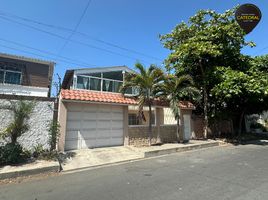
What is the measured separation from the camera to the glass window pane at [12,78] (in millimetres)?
16775

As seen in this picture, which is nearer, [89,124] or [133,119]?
[89,124]

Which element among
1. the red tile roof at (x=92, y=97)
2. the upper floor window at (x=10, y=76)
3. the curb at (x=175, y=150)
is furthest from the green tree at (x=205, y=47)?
the upper floor window at (x=10, y=76)

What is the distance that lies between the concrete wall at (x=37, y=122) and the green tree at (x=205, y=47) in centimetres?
1019

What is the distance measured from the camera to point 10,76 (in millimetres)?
16922

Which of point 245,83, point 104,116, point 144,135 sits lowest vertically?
point 144,135

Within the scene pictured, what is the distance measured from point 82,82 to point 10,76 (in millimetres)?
6271

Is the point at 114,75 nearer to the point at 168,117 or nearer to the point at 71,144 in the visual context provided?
the point at 168,117

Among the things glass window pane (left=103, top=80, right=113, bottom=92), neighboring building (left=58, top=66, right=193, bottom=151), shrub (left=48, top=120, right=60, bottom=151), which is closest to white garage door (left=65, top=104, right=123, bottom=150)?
neighboring building (left=58, top=66, right=193, bottom=151)

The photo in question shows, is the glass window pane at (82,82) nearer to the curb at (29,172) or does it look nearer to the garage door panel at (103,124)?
the garage door panel at (103,124)

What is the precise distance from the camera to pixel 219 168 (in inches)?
295

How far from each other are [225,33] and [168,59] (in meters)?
4.55

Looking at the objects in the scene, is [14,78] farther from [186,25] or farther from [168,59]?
[186,25]

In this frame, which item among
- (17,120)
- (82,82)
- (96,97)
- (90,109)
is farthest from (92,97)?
(82,82)

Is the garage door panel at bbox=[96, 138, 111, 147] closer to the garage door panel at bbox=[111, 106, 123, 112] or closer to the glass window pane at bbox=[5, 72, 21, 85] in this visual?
the garage door panel at bbox=[111, 106, 123, 112]
